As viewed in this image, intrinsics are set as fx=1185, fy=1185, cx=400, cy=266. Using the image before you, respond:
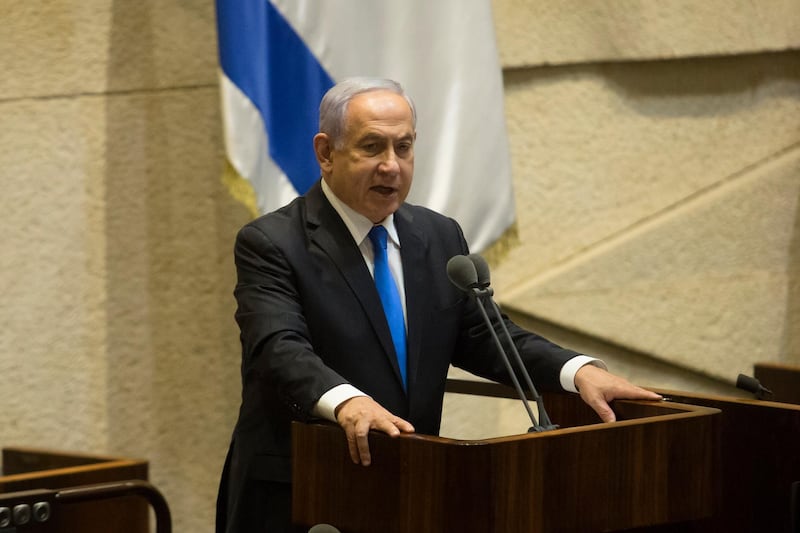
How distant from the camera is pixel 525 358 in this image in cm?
262

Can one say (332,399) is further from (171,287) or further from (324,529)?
(171,287)

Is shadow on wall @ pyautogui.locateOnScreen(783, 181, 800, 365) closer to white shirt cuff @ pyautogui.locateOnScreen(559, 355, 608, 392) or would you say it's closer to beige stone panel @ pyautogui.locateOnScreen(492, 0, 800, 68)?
beige stone panel @ pyautogui.locateOnScreen(492, 0, 800, 68)

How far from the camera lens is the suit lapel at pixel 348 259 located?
2.50 m

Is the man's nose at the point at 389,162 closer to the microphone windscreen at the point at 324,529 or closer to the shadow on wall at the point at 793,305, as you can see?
the microphone windscreen at the point at 324,529

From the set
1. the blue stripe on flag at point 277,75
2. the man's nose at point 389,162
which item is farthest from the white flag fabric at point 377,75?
the man's nose at point 389,162

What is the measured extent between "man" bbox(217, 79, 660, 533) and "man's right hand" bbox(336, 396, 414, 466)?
325 mm

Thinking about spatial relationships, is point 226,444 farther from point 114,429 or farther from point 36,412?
point 36,412

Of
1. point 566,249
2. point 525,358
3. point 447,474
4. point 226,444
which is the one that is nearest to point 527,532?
point 447,474

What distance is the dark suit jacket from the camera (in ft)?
→ 8.09

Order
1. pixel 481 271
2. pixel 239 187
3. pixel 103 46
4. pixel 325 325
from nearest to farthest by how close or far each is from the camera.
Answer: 1. pixel 481 271
2. pixel 325 325
3. pixel 239 187
4. pixel 103 46

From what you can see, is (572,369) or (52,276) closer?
(572,369)

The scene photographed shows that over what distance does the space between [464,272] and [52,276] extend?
2.17 meters

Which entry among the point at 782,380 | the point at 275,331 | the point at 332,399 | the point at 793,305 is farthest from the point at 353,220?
the point at 793,305

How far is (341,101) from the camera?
101 inches
